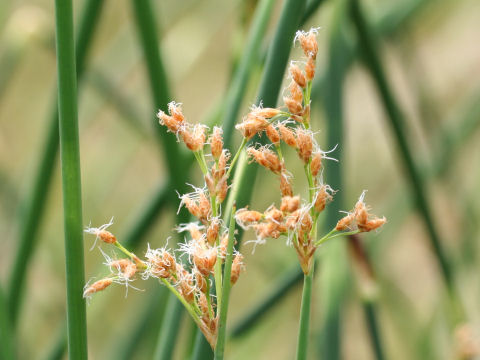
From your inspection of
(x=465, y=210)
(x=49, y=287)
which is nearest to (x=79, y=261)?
(x=465, y=210)

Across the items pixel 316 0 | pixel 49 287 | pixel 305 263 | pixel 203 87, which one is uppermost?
A: pixel 203 87

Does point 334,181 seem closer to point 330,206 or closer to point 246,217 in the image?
point 330,206

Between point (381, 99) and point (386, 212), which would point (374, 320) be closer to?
point (381, 99)

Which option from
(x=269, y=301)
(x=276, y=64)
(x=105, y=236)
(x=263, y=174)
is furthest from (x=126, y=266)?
(x=263, y=174)

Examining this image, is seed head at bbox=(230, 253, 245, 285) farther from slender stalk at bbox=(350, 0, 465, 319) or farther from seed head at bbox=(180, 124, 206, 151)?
slender stalk at bbox=(350, 0, 465, 319)

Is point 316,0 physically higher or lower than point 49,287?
lower
